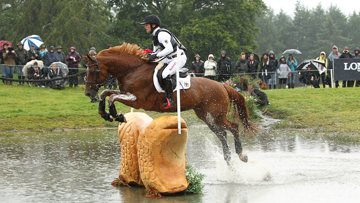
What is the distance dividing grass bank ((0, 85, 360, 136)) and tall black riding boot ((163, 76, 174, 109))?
657cm

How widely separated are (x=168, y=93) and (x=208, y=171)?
1.82 metres

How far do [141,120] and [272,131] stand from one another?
6341 millimetres

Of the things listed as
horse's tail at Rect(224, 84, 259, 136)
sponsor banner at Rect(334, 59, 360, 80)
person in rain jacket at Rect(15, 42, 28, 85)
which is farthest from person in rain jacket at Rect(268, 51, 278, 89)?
person in rain jacket at Rect(15, 42, 28, 85)

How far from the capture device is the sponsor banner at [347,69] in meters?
17.5

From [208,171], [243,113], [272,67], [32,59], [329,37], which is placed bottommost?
[208,171]

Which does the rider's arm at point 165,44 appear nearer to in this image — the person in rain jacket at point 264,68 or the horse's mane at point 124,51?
the horse's mane at point 124,51

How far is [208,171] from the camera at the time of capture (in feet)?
24.7

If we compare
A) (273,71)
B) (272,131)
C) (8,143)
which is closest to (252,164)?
(272,131)

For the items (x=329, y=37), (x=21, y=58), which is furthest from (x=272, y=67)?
(x=329, y=37)

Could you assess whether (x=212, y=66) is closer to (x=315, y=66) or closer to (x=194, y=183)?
(x=315, y=66)

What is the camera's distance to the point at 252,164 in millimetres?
7902

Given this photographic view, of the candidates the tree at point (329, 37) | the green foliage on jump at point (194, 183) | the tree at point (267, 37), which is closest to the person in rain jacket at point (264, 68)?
the green foliage on jump at point (194, 183)

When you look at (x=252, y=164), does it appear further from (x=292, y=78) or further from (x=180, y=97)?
(x=292, y=78)

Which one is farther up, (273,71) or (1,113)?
(273,71)
